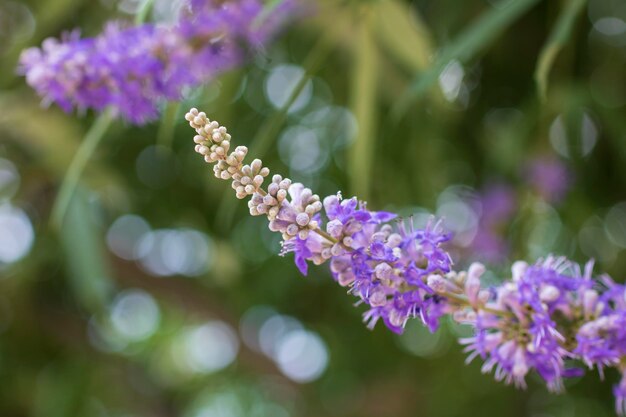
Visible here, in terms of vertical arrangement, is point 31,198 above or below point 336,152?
below

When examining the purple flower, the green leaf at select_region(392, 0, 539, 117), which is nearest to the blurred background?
the green leaf at select_region(392, 0, 539, 117)

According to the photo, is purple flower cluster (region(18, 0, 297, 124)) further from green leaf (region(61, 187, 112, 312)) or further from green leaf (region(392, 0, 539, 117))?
green leaf (region(61, 187, 112, 312))

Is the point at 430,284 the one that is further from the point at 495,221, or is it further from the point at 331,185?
the point at 331,185

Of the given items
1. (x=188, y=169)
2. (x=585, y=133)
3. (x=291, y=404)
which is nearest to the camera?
(x=585, y=133)

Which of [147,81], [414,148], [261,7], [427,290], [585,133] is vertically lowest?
[427,290]

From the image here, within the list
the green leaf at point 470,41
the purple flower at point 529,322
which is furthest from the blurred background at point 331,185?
the purple flower at point 529,322

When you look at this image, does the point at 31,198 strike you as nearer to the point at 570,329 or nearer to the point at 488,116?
the point at 488,116

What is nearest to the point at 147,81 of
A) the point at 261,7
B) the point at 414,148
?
the point at 261,7
